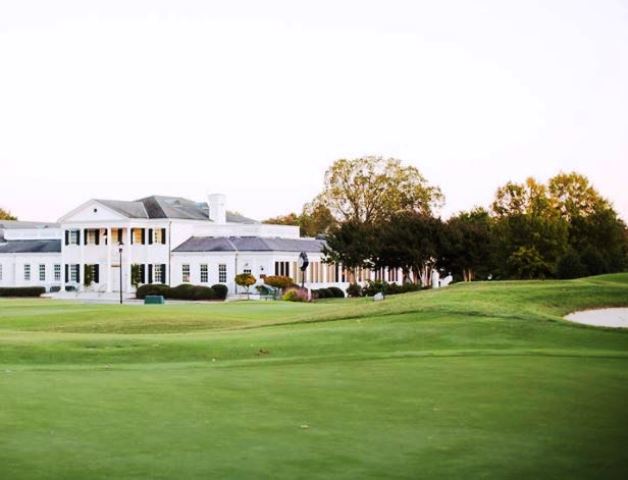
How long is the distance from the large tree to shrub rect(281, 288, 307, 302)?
3547 centimetres

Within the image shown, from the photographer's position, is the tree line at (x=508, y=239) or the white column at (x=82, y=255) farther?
the white column at (x=82, y=255)

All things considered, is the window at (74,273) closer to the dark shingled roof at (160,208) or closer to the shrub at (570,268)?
the dark shingled roof at (160,208)

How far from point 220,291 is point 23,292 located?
21.1 meters

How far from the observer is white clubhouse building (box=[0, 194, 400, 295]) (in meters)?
84.2

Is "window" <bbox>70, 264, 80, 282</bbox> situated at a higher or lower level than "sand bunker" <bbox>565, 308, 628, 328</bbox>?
higher

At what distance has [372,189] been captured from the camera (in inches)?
4254

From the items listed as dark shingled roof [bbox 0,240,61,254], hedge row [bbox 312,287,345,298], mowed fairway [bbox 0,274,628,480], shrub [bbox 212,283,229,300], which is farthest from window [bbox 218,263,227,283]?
mowed fairway [bbox 0,274,628,480]

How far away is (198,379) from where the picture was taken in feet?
52.2

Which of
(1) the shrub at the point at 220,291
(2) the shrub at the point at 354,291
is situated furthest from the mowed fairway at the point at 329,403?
(2) the shrub at the point at 354,291

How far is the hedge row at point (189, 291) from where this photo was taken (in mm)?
78562

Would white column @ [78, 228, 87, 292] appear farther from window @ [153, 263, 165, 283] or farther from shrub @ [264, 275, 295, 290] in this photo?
shrub @ [264, 275, 295, 290]

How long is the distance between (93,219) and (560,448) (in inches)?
3273

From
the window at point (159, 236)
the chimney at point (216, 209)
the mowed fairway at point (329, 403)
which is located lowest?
the mowed fairway at point (329, 403)

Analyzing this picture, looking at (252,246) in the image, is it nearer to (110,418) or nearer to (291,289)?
(291,289)
